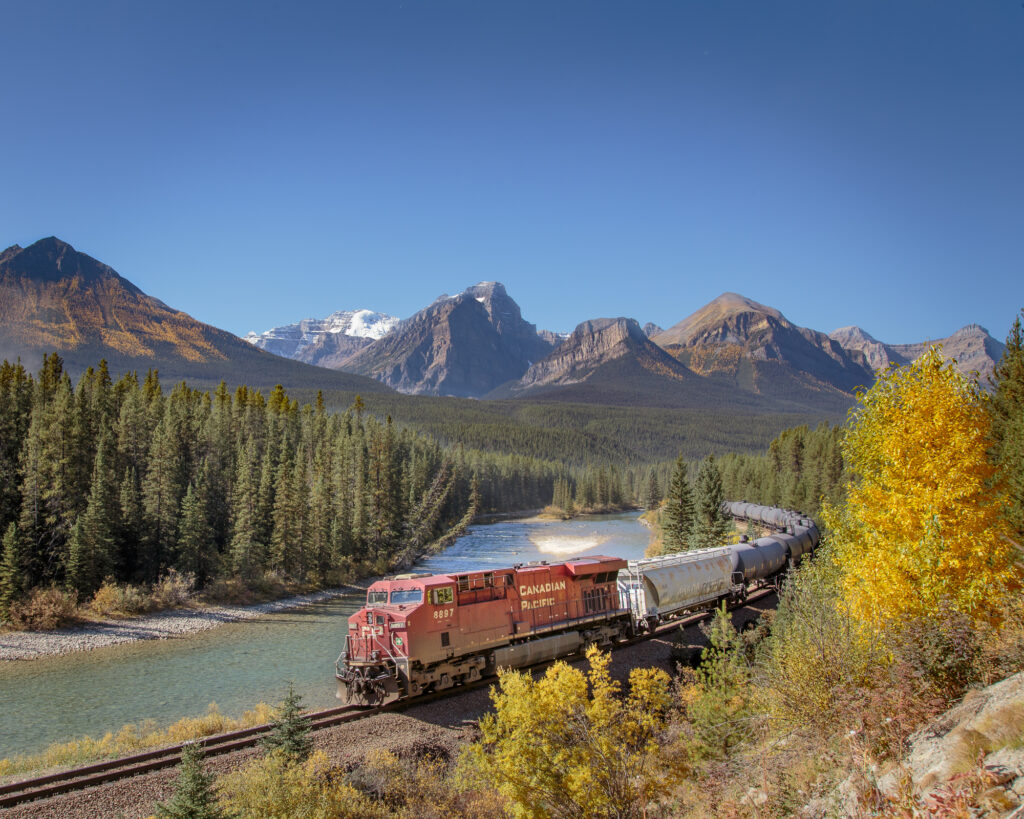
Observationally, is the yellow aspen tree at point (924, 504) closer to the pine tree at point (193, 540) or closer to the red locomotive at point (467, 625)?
the red locomotive at point (467, 625)

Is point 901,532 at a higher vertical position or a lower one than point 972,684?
higher

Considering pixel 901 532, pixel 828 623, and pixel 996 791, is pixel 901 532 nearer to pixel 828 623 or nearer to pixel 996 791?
pixel 828 623

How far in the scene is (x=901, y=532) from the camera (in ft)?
61.5

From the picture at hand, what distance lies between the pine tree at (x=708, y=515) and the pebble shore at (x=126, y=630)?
36421mm

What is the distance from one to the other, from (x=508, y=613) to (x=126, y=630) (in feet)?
111

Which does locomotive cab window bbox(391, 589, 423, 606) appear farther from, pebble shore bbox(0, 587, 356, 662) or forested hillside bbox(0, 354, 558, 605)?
forested hillside bbox(0, 354, 558, 605)

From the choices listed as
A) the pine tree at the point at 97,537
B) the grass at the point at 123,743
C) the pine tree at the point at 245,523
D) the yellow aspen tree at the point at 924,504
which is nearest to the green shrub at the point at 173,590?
the pine tree at the point at 97,537

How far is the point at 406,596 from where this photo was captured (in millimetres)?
25547

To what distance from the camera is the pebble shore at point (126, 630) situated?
40.7m

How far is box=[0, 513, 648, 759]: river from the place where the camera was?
28688 millimetres

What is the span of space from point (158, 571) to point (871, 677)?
60589 mm

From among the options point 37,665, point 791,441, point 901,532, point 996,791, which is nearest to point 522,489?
point 791,441

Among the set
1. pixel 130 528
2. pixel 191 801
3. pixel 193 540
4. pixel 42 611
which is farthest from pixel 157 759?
pixel 130 528

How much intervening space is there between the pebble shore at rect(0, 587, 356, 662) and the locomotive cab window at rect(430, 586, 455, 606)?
30.0 meters
